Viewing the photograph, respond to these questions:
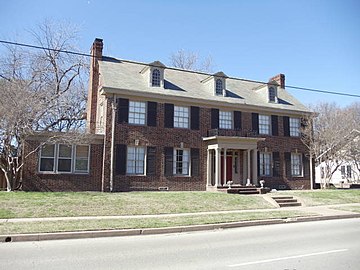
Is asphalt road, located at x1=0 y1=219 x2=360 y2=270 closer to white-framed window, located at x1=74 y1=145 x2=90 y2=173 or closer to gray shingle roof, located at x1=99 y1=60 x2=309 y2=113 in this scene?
white-framed window, located at x1=74 y1=145 x2=90 y2=173

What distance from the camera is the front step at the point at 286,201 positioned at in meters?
18.0

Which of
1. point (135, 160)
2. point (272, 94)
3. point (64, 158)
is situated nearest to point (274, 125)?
point (272, 94)

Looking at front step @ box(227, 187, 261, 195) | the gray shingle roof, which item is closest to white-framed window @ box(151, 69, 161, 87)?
the gray shingle roof

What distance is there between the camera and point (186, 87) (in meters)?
24.1

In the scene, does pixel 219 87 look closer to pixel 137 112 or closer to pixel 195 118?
pixel 195 118

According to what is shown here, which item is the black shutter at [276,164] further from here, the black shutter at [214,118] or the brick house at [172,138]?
the black shutter at [214,118]

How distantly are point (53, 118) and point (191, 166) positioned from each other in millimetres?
10702

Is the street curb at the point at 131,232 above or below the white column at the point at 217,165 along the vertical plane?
below

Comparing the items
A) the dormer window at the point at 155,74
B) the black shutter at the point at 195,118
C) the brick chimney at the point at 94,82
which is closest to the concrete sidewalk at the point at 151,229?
the black shutter at the point at 195,118

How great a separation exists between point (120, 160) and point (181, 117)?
497 centimetres

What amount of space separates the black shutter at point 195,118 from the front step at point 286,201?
6.84 meters

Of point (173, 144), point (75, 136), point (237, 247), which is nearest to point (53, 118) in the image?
point (75, 136)

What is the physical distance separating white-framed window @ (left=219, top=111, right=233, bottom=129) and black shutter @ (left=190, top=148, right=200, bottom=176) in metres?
2.63

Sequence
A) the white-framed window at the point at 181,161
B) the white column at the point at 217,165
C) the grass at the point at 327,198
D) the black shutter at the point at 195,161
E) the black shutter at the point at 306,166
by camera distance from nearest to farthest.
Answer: the grass at the point at 327,198 < the white column at the point at 217,165 < the white-framed window at the point at 181,161 < the black shutter at the point at 195,161 < the black shutter at the point at 306,166
